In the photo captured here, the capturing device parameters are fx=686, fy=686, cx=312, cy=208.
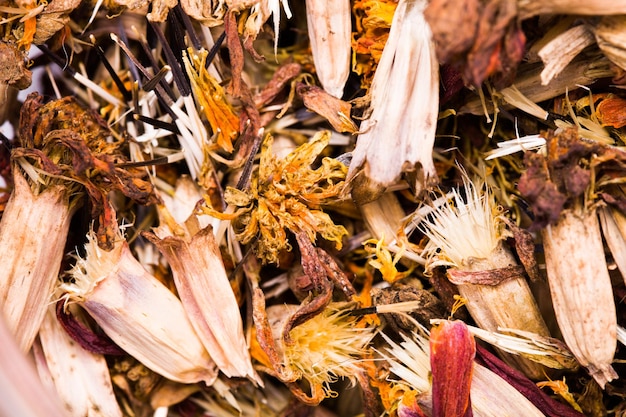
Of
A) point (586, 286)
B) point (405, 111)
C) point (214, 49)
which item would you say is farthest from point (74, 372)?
point (586, 286)

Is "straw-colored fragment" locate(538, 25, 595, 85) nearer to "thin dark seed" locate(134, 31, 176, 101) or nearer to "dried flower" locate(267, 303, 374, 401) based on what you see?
"dried flower" locate(267, 303, 374, 401)

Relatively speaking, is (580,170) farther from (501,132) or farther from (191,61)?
(191,61)

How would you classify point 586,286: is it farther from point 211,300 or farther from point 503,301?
point 211,300

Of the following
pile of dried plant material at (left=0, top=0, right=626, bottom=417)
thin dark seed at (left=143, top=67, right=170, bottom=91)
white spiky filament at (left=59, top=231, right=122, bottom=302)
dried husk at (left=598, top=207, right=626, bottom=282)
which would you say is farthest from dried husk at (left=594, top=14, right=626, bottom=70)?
white spiky filament at (left=59, top=231, right=122, bottom=302)

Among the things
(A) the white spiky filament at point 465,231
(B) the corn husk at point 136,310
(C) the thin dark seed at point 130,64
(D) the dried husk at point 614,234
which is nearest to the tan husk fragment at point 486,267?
(A) the white spiky filament at point 465,231

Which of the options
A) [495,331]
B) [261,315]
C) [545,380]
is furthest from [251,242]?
[545,380]
